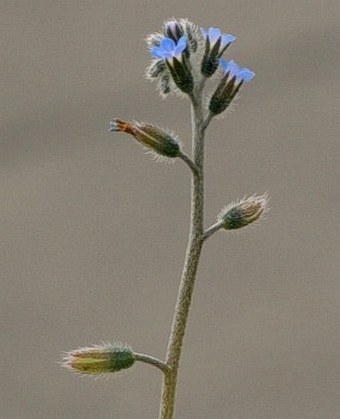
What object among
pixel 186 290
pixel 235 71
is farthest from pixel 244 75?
pixel 186 290

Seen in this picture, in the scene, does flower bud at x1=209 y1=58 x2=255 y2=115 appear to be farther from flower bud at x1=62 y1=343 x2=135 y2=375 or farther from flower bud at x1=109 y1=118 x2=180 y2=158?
flower bud at x1=62 y1=343 x2=135 y2=375

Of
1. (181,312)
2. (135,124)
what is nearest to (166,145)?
(135,124)

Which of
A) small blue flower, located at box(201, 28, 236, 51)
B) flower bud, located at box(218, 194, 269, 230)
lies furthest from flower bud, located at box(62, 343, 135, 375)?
small blue flower, located at box(201, 28, 236, 51)

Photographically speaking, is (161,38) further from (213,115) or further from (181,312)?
(181,312)

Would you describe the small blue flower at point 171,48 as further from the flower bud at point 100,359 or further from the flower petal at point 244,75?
the flower bud at point 100,359

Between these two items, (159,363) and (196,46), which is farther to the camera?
(196,46)

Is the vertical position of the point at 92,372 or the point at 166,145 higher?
the point at 166,145
